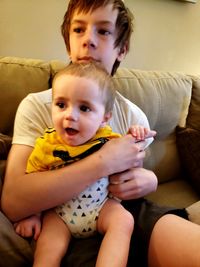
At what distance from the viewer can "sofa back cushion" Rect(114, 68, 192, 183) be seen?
1.54m

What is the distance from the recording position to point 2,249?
830 mm

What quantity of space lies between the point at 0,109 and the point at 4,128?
0.25 ft

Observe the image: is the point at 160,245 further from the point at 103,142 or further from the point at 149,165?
the point at 149,165

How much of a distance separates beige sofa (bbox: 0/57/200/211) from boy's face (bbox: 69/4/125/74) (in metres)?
0.29

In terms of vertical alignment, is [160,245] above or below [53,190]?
below

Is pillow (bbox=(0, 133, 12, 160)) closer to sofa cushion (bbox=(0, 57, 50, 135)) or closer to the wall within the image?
sofa cushion (bbox=(0, 57, 50, 135))

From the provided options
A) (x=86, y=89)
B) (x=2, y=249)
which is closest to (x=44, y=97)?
(x=86, y=89)

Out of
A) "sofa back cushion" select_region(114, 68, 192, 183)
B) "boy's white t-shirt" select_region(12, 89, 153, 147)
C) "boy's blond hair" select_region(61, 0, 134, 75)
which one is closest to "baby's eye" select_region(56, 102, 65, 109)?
"boy's white t-shirt" select_region(12, 89, 153, 147)

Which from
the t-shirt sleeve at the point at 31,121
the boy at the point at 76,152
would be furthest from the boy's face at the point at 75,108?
the t-shirt sleeve at the point at 31,121

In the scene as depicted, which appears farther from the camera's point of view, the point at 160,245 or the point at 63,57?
the point at 63,57

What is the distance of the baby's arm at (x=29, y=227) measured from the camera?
0.92 metres

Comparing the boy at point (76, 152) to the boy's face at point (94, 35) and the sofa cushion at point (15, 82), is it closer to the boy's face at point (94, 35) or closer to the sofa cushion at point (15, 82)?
the boy's face at point (94, 35)

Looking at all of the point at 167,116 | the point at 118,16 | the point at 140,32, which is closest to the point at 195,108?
the point at 167,116

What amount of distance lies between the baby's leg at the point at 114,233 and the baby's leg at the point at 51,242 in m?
0.11
